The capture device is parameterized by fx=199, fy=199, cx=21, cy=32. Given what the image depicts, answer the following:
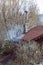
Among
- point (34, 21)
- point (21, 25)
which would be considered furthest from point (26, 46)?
point (34, 21)

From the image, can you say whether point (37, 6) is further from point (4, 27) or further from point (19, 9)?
point (4, 27)

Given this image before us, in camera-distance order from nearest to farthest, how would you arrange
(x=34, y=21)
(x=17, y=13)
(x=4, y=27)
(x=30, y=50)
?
(x=30, y=50), (x=4, y=27), (x=17, y=13), (x=34, y=21)

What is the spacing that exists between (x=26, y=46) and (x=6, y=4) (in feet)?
5.59

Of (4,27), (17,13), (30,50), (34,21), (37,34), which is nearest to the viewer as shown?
(30,50)

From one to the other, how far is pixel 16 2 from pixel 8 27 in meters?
0.78

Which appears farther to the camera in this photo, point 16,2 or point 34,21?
point 34,21

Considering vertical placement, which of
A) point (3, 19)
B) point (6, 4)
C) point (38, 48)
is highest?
point (6, 4)

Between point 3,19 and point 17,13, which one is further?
point 17,13

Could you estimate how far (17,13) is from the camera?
540 cm

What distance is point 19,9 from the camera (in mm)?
5531

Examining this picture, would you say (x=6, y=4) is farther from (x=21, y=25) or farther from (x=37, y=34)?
(x=37, y=34)

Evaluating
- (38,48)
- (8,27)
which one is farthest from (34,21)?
(38,48)

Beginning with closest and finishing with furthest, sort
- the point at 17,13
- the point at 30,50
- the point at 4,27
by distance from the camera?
the point at 30,50 → the point at 4,27 → the point at 17,13

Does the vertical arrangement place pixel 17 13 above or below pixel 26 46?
above
